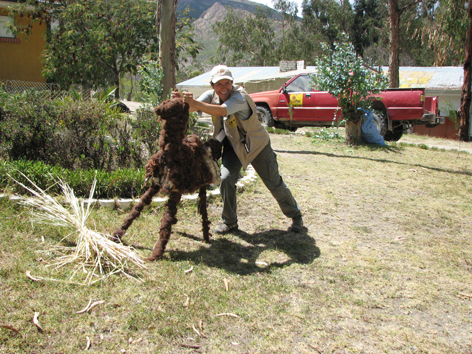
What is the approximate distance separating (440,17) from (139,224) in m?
21.4

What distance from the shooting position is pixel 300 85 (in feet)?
40.8

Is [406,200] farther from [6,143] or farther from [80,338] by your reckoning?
[6,143]

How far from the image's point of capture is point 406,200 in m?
6.20

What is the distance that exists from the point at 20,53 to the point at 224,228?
45.4ft

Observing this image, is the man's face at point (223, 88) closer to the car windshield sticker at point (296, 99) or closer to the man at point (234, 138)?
the man at point (234, 138)

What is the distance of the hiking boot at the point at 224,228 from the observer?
14.7 ft

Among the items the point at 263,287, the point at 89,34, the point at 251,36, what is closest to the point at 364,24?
the point at 251,36

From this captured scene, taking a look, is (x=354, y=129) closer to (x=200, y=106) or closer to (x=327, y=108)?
(x=327, y=108)

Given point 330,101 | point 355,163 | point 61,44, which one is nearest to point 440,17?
point 330,101

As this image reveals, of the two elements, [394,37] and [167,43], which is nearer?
[167,43]

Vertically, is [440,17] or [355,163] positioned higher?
[440,17]

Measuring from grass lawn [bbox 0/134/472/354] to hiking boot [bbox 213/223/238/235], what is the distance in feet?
0.24

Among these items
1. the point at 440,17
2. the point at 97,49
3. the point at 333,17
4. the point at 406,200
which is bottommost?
the point at 406,200

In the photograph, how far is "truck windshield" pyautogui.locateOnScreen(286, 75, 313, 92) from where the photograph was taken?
40.5 feet
